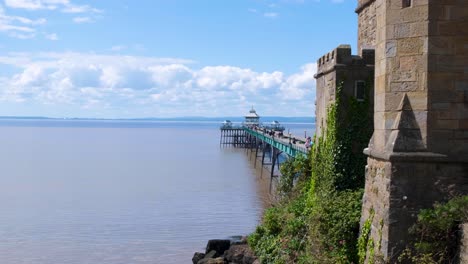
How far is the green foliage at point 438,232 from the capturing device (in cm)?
1073

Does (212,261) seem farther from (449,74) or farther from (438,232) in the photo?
(449,74)

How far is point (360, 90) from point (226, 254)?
7702 millimetres

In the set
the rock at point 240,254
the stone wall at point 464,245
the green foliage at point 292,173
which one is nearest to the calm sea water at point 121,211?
the rock at point 240,254

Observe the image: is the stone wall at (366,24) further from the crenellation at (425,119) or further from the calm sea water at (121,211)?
the calm sea water at (121,211)

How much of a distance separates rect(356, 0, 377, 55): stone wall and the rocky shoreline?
7.19 m

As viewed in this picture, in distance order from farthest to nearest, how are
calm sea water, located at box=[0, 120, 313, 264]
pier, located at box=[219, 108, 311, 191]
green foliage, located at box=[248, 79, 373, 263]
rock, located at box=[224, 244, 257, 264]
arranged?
pier, located at box=[219, 108, 311, 191]
calm sea water, located at box=[0, 120, 313, 264]
rock, located at box=[224, 244, 257, 264]
green foliage, located at box=[248, 79, 373, 263]

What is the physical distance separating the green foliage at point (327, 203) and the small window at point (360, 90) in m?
0.16

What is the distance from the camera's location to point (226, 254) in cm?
2108

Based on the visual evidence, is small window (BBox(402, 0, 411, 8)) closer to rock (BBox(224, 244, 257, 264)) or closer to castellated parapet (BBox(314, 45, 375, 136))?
castellated parapet (BBox(314, 45, 375, 136))

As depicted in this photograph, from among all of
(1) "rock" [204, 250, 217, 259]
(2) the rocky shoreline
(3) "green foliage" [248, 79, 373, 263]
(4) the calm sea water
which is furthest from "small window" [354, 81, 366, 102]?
(4) the calm sea water

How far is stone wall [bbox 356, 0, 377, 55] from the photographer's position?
17391 millimetres

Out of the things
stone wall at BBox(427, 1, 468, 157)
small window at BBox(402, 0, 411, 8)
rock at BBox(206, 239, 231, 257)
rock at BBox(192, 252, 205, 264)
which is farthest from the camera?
rock at BBox(206, 239, 231, 257)

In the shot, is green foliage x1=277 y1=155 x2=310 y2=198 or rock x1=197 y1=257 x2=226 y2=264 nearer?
green foliage x1=277 y1=155 x2=310 y2=198

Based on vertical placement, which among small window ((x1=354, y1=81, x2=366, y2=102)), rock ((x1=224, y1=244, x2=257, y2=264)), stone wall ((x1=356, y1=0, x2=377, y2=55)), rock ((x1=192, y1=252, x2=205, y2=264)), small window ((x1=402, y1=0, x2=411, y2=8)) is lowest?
rock ((x1=192, y1=252, x2=205, y2=264))
